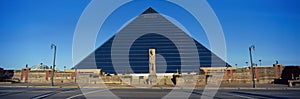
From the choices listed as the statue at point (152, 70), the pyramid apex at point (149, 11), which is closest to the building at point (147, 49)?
the pyramid apex at point (149, 11)

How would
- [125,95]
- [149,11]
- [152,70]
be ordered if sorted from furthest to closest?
1. [149,11]
2. [152,70]
3. [125,95]

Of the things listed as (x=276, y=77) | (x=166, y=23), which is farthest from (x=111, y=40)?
(x=276, y=77)

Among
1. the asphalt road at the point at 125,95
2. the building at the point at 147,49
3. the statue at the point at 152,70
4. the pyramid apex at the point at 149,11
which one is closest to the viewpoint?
the asphalt road at the point at 125,95

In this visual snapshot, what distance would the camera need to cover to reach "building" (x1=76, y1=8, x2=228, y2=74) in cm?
7375

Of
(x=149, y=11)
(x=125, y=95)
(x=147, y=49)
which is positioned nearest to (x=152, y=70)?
(x=125, y=95)

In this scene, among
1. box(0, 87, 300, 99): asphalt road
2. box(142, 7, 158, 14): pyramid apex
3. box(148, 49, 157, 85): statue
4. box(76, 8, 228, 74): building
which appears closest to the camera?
box(0, 87, 300, 99): asphalt road

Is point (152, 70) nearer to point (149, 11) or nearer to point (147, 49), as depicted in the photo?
point (147, 49)

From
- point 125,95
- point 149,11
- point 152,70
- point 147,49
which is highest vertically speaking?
point 149,11

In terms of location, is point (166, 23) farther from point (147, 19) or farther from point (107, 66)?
Answer: point (107, 66)

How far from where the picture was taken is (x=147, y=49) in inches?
3280

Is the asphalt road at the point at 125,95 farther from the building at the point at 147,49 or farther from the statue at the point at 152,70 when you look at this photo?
the building at the point at 147,49

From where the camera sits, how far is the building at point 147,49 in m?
73.8

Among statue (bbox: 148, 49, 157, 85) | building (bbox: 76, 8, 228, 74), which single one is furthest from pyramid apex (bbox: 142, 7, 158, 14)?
statue (bbox: 148, 49, 157, 85)

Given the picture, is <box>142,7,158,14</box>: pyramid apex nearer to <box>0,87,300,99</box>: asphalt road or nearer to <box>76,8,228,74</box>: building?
<box>76,8,228,74</box>: building
